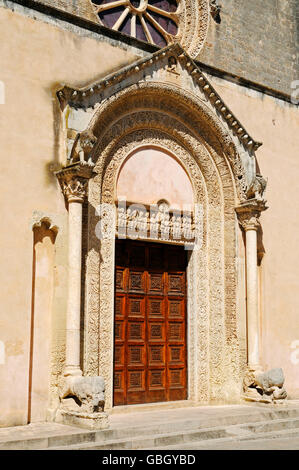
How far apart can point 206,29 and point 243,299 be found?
201 inches

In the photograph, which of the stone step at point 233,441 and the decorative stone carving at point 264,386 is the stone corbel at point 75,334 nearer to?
the stone step at point 233,441

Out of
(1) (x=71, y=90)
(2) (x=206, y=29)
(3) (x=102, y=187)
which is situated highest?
(2) (x=206, y=29)

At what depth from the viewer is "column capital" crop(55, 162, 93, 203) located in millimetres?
9016

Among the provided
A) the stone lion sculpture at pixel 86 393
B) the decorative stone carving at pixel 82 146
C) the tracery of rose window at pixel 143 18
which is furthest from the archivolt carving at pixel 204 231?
the tracery of rose window at pixel 143 18

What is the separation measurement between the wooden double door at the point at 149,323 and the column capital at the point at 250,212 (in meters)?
1.22

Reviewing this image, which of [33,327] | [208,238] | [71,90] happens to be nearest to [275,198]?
[208,238]

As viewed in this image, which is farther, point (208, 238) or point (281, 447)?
point (208, 238)

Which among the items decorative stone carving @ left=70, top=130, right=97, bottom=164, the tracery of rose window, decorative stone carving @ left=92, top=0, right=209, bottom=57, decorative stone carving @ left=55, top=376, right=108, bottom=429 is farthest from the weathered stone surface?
the tracery of rose window

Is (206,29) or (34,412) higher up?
(206,29)

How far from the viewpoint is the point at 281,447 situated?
26.4ft

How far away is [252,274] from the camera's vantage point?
11.1 metres
